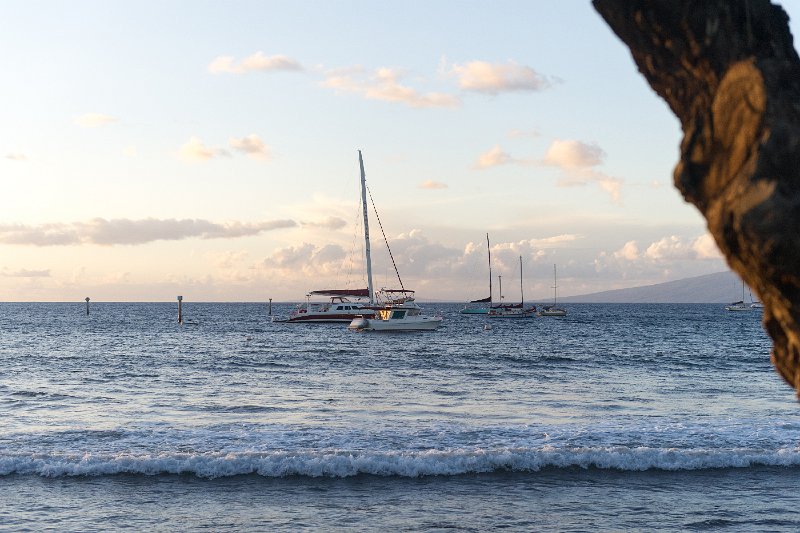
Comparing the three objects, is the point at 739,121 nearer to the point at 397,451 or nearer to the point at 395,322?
the point at 397,451

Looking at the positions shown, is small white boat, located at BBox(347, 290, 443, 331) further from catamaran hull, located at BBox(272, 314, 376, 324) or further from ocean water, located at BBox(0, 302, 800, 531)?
ocean water, located at BBox(0, 302, 800, 531)

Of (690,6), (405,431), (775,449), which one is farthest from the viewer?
(405,431)

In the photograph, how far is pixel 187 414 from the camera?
26.4 metres

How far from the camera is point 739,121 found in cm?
397

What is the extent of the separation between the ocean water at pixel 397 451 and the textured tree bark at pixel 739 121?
10.2 meters

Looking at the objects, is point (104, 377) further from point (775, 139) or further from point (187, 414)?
point (775, 139)

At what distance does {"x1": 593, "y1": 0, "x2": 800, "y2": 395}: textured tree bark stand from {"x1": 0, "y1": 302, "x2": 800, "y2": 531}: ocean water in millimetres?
10168

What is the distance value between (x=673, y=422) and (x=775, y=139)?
2255 centimetres

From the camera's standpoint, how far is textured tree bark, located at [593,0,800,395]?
3.83m

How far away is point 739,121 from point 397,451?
52.5ft

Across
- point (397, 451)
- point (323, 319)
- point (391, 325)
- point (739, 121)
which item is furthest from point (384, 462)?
point (323, 319)

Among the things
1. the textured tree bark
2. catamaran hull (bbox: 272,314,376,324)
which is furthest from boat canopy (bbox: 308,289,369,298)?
the textured tree bark

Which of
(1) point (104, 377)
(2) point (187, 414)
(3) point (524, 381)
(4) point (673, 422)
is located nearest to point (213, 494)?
(2) point (187, 414)

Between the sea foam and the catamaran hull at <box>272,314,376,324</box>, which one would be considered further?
the catamaran hull at <box>272,314,376,324</box>
